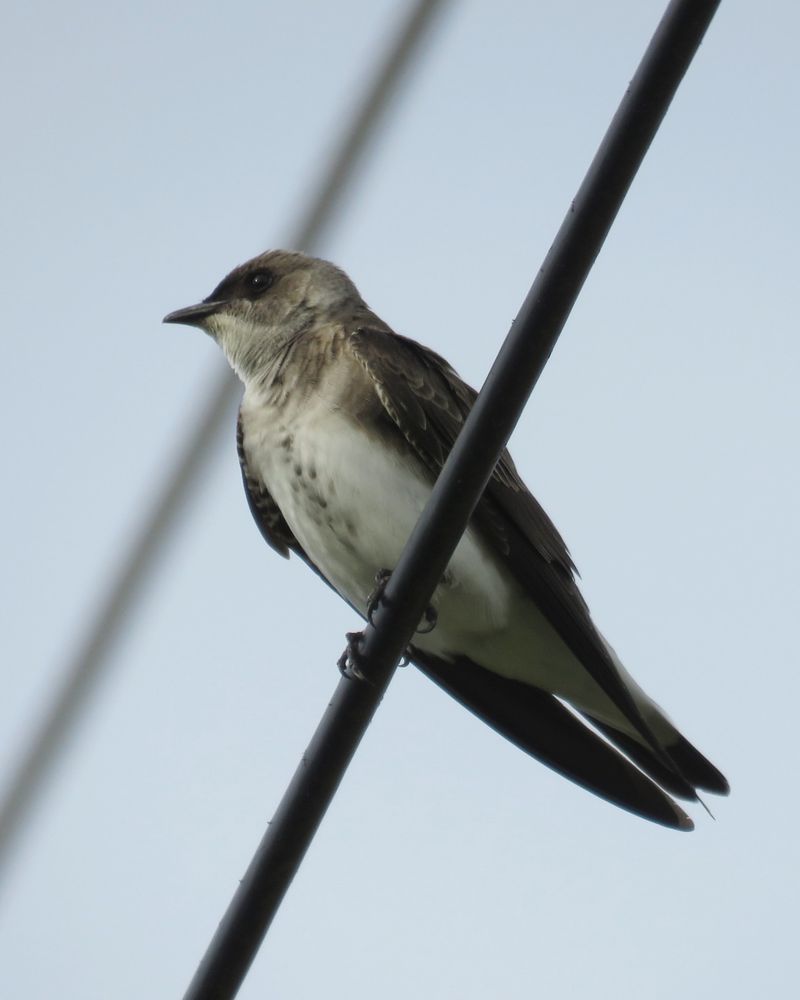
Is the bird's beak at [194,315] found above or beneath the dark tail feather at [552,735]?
above

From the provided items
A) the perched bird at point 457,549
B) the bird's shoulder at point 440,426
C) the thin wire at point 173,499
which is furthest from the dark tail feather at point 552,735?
the thin wire at point 173,499

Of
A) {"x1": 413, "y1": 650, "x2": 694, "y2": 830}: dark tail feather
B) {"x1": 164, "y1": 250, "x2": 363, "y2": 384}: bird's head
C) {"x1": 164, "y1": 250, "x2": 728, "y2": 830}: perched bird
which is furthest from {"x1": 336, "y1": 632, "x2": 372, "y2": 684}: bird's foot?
{"x1": 164, "y1": 250, "x2": 363, "y2": 384}: bird's head

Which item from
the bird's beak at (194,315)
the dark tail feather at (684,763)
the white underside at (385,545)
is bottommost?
the dark tail feather at (684,763)

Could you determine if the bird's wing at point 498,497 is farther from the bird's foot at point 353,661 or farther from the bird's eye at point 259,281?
the bird's eye at point 259,281

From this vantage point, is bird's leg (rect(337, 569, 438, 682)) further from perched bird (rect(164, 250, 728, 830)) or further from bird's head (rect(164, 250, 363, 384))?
bird's head (rect(164, 250, 363, 384))

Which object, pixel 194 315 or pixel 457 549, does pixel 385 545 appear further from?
pixel 194 315

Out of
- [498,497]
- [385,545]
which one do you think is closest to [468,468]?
[498,497]

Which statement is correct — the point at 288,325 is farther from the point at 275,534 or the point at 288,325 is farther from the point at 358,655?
the point at 358,655

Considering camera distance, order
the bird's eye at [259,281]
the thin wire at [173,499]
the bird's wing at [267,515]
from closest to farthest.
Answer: the thin wire at [173,499]
the bird's wing at [267,515]
the bird's eye at [259,281]
